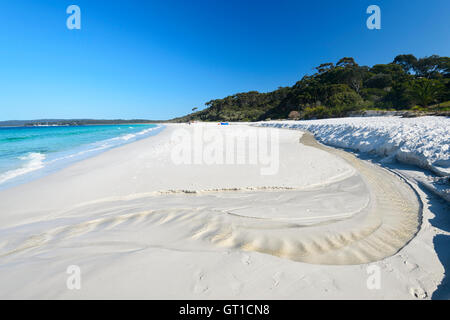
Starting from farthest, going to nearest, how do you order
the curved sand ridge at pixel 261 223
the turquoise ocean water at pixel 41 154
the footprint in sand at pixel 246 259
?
the turquoise ocean water at pixel 41 154 → the curved sand ridge at pixel 261 223 → the footprint in sand at pixel 246 259

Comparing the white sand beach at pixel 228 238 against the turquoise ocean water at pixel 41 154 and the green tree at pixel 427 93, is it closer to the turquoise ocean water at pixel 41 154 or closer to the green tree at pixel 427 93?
the turquoise ocean water at pixel 41 154

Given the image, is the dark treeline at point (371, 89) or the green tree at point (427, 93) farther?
the dark treeline at point (371, 89)

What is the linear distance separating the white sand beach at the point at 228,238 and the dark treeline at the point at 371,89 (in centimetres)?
2633

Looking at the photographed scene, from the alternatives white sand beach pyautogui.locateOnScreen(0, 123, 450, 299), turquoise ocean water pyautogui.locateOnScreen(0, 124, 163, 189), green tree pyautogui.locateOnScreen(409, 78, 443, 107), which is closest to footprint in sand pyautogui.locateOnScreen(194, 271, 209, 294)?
white sand beach pyautogui.locateOnScreen(0, 123, 450, 299)

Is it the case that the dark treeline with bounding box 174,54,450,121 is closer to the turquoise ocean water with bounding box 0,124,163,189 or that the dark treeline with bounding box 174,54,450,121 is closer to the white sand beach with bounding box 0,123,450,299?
the white sand beach with bounding box 0,123,450,299

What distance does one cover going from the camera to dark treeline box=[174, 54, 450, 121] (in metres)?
22.2

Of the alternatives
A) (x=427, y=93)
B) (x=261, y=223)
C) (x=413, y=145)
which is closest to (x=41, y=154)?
(x=261, y=223)

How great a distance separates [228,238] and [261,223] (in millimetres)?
679

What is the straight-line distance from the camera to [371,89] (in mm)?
39500

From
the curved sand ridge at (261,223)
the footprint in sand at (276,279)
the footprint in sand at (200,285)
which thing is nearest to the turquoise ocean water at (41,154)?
the curved sand ridge at (261,223)

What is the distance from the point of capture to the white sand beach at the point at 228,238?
164cm

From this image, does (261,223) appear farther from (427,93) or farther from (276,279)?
(427,93)

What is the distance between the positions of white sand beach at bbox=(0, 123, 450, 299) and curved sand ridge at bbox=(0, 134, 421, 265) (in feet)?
0.07
